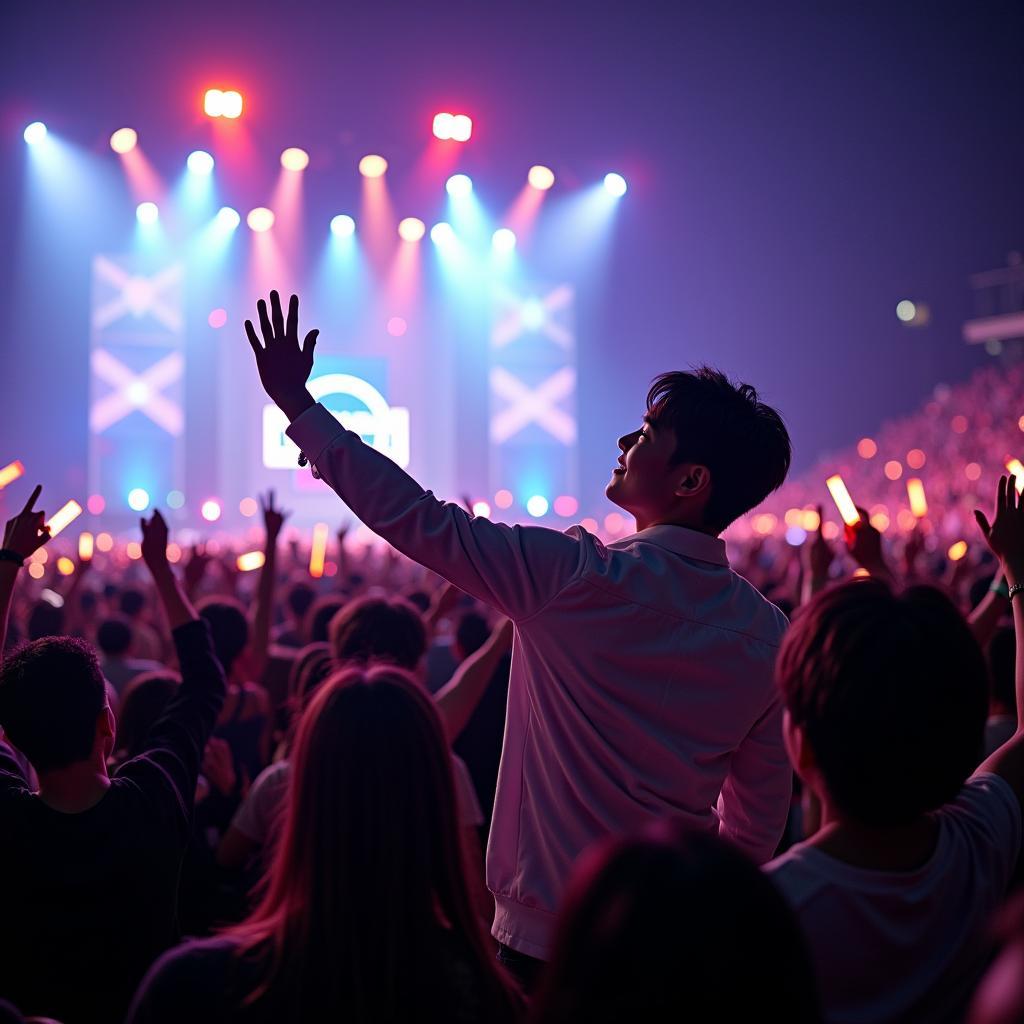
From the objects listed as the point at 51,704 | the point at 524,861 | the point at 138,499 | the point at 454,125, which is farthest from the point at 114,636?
the point at 138,499

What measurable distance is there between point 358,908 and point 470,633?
2.90 meters

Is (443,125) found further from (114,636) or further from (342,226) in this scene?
(114,636)

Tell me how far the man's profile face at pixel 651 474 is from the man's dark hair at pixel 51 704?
976 mm

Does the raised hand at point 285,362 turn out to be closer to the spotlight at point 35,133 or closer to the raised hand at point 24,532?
the raised hand at point 24,532

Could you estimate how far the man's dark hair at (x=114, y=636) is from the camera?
182 inches

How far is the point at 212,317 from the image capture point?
16.9 m

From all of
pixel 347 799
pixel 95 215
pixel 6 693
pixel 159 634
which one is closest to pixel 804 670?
pixel 347 799

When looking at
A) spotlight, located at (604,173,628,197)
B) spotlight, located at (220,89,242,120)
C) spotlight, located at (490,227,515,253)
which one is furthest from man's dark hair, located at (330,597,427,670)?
spotlight, located at (490,227,515,253)

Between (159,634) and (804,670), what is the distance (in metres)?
5.36

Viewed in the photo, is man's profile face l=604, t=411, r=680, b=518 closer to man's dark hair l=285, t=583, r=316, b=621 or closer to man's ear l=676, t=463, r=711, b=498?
man's ear l=676, t=463, r=711, b=498

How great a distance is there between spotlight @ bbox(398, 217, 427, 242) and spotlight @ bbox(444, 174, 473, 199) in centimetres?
94

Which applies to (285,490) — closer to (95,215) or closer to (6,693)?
(95,215)

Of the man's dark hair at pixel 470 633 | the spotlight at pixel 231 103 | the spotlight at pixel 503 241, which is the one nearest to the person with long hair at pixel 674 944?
the man's dark hair at pixel 470 633

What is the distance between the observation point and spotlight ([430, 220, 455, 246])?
56.9 ft
